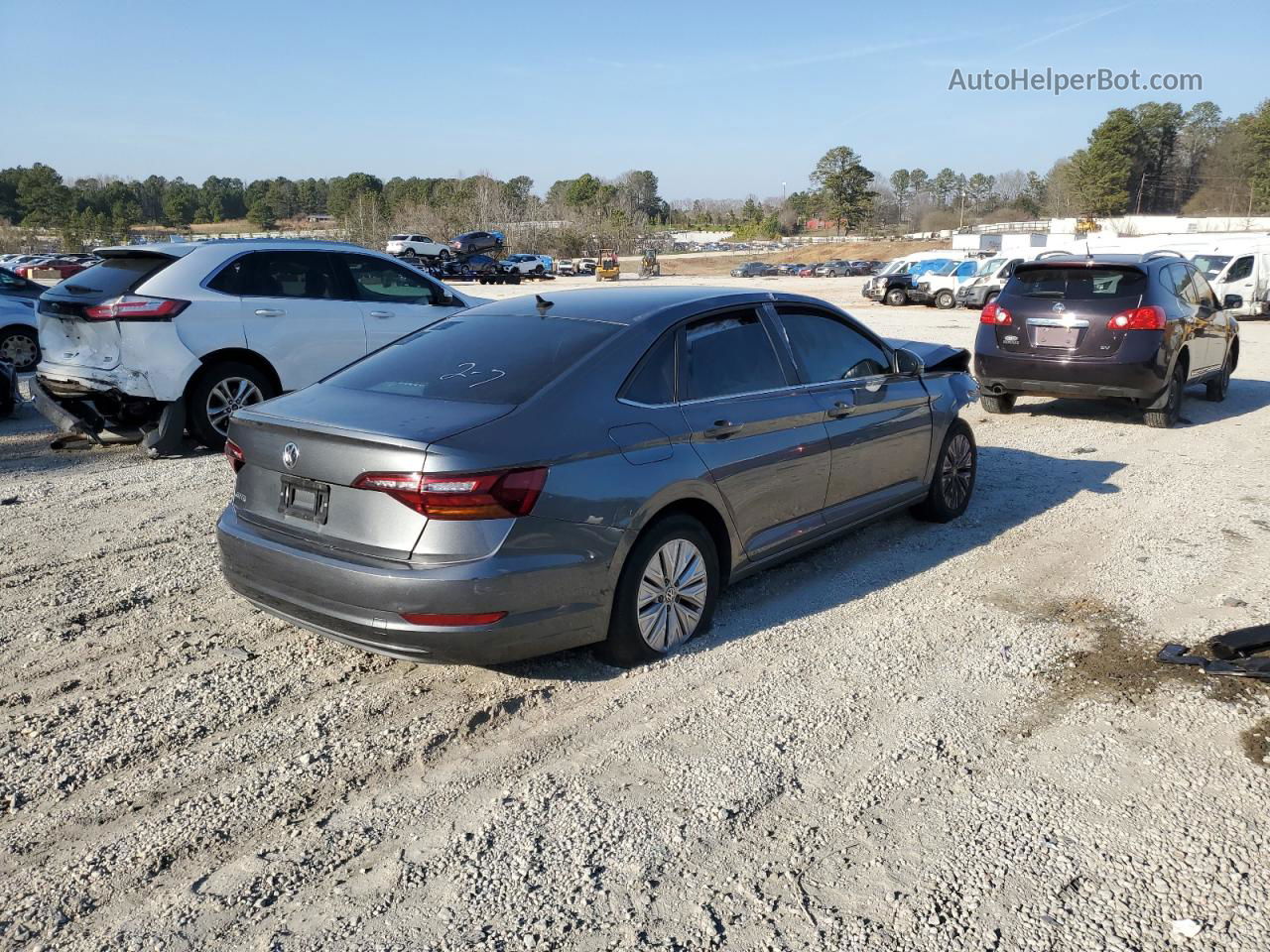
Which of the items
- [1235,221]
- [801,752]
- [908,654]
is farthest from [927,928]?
[1235,221]

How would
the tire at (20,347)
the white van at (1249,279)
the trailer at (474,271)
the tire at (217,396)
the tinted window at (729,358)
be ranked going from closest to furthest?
1. the tinted window at (729,358)
2. the tire at (217,396)
3. the tire at (20,347)
4. the white van at (1249,279)
5. the trailer at (474,271)

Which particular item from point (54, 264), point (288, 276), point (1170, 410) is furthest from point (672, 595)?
point (54, 264)

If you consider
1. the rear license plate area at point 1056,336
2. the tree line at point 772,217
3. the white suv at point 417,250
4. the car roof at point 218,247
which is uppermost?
the tree line at point 772,217

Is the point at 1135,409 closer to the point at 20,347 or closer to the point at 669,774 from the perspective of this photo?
the point at 669,774

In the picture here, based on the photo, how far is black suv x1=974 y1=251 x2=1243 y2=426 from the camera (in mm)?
9938

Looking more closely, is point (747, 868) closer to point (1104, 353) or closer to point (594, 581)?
point (594, 581)

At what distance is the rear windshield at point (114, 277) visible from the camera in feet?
26.9

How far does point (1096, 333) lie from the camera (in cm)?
1002

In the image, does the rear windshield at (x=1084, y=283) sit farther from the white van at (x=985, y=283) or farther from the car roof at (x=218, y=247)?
the white van at (x=985, y=283)

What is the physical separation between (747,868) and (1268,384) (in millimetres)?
13920

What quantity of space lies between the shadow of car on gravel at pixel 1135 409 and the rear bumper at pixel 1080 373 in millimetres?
659

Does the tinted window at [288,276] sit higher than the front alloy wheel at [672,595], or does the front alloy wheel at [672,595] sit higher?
the tinted window at [288,276]

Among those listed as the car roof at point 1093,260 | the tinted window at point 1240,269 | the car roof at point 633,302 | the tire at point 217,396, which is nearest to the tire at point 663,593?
the car roof at point 633,302

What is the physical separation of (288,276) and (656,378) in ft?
18.2
